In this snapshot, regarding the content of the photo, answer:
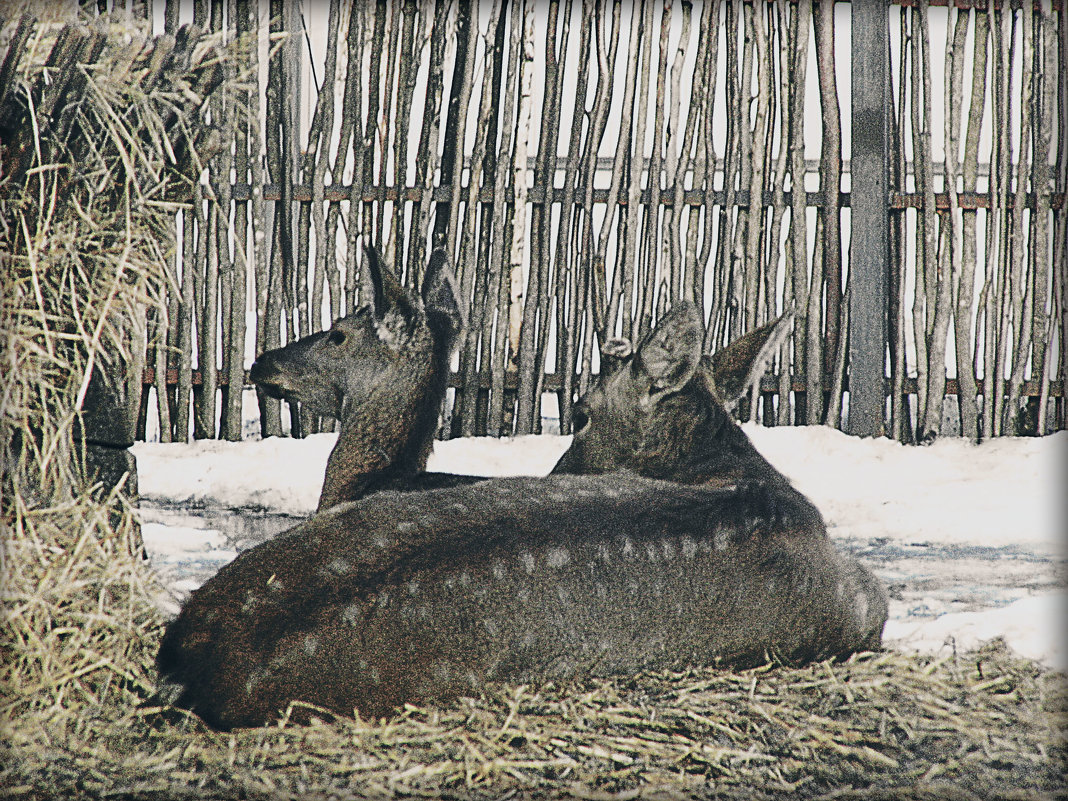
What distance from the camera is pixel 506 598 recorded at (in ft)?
9.55

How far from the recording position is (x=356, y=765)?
2.96m

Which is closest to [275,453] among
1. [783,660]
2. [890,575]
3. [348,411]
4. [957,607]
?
[348,411]

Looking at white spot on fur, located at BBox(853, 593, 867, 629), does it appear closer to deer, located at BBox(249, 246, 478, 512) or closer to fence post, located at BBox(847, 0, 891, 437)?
fence post, located at BBox(847, 0, 891, 437)

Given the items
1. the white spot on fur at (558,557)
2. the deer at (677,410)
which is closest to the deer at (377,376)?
the deer at (677,410)

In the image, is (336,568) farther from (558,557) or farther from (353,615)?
(558,557)

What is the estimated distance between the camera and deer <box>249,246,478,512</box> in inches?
152

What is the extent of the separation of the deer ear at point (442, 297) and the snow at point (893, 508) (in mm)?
466

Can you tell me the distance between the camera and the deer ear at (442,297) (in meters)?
3.93

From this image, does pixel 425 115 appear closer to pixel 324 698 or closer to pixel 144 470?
pixel 144 470

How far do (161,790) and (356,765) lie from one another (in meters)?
0.58

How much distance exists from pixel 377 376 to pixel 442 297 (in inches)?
15.8

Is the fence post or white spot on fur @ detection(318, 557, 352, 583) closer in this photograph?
white spot on fur @ detection(318, 557, 352, 583)

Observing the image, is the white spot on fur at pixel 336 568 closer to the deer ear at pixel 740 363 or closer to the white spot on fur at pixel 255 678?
the white spot on fur at pixel 255 678

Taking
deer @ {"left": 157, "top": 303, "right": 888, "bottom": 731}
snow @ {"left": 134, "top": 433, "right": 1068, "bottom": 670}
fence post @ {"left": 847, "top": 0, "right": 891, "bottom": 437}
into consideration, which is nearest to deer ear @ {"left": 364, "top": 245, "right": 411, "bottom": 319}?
snow @ {"left": 134, "top": 433, "right": 1068, "bottom": 670}
